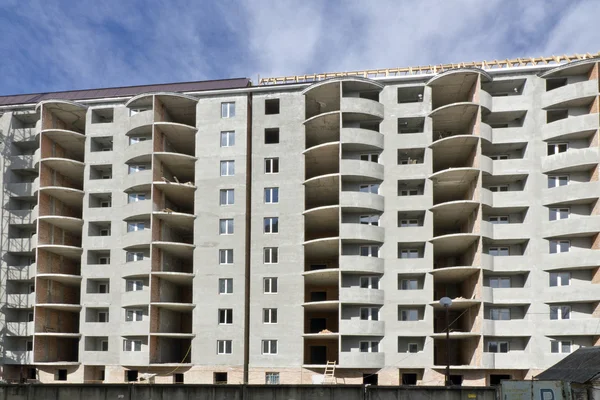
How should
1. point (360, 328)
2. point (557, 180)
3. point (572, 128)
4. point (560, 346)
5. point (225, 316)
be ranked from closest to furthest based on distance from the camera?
point (560, 346) < point (360, 328) < point (572, 128) < point (557, 180) < point (225, 316)

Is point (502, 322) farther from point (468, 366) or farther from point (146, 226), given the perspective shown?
point (146, 226)

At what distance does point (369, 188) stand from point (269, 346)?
17295 millimetres

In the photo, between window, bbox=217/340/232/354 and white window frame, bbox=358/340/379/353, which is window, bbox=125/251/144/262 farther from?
white window frame, bbox=358/340/379/353

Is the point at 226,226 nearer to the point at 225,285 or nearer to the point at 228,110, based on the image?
the point at 225,285

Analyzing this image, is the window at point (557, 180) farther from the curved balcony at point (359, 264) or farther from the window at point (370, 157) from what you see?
the curved balcony at point (359, 264)

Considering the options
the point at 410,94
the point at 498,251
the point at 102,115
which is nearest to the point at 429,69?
the point at 410,94

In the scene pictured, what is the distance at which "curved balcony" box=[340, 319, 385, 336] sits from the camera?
1939 inches

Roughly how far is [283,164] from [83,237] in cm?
2162

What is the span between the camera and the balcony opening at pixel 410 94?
54031 millimetres

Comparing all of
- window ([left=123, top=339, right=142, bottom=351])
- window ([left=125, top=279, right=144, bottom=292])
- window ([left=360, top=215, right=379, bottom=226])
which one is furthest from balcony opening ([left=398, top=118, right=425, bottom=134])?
window ([left=123, top=339, right=142, bottom=351])

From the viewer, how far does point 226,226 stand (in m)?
54.0

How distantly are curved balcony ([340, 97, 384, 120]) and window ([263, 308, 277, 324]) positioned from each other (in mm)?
19657

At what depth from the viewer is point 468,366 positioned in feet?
157

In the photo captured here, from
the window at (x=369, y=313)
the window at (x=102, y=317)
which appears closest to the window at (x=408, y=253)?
the window at (x=369, y=313)
